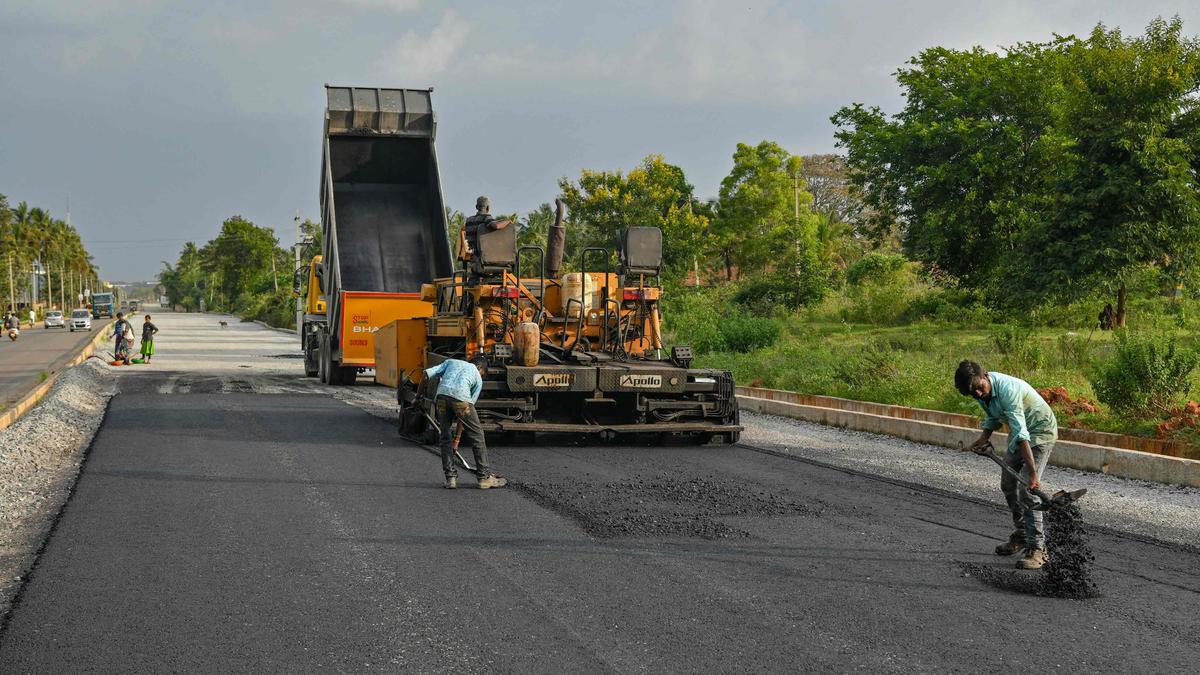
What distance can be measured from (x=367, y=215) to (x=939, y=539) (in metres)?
16.2

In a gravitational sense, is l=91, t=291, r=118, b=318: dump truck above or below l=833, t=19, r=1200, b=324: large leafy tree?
below

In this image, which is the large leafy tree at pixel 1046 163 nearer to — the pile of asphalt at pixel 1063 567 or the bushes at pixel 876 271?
the bushes at pixel 876 271

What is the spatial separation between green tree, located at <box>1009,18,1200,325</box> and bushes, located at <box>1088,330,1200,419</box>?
29.6ft

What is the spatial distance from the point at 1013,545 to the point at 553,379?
6.77 meters

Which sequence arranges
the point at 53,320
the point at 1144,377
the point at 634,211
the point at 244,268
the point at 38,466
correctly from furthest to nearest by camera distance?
the point at 244,268
the point at 53,320
the point at 634,211
the point at 1144,377
the point at 38,466

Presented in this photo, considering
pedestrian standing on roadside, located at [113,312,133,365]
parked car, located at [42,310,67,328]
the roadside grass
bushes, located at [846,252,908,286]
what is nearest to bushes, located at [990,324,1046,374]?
the roadside grass

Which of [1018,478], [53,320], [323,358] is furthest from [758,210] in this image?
[53,320]

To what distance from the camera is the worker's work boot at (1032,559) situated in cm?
727

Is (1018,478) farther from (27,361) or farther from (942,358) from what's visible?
(27,361)

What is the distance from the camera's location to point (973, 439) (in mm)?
13344

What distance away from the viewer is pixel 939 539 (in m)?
8.20

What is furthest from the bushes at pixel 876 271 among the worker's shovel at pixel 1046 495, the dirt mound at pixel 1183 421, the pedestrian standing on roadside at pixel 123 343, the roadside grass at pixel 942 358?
the worker's shovel at pixel 1046 495

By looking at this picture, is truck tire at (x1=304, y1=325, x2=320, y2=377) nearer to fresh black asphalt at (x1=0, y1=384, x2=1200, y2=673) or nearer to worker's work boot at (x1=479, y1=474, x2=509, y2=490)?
fresh black asphalt at (x1=0, y1=384, x2=1200, y2=673)

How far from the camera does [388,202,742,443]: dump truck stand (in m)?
13.6
